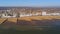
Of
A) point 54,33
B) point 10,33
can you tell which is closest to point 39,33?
point 54,33

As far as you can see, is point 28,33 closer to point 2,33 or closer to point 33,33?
point 33,33

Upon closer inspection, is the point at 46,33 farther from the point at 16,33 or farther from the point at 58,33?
the point at 16,33

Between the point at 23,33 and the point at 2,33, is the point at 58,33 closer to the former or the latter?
the point at 23,33

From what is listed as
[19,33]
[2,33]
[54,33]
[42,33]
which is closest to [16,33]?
[19,33]

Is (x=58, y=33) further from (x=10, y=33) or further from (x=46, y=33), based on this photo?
(x=10, y=33)

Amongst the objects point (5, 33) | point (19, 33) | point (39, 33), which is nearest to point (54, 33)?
point (39, 33)
